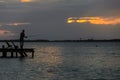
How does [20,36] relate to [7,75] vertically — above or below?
above

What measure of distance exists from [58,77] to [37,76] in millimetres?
1966

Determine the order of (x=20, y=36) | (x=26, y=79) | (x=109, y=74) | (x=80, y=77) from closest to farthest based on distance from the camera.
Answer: (x=26, y=79)
(x=80, y=77)
(x=109, y=74)
(x=20, y=36)

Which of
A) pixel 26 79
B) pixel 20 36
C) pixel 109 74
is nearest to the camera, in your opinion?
pixel 26 79

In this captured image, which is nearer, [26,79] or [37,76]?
[26,79]

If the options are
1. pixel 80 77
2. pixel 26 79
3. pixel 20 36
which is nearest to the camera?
pixel 26 79

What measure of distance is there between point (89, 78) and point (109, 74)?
3.88 m

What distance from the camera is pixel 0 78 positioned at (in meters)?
32.2

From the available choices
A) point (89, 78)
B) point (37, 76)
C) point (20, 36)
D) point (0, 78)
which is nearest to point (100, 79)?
point (89, 78)

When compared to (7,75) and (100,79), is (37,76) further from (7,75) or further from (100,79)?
(100,79)

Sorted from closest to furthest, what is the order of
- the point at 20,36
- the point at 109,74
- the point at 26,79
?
the point at 26,79
the point at 109,74
the point at 20,36

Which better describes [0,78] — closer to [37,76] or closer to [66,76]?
[37,76]

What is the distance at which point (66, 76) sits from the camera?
3428cm

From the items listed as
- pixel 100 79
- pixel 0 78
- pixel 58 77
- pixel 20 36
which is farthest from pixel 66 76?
pixel 20 36

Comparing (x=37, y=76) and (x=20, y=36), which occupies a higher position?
(x=20, y=36)
